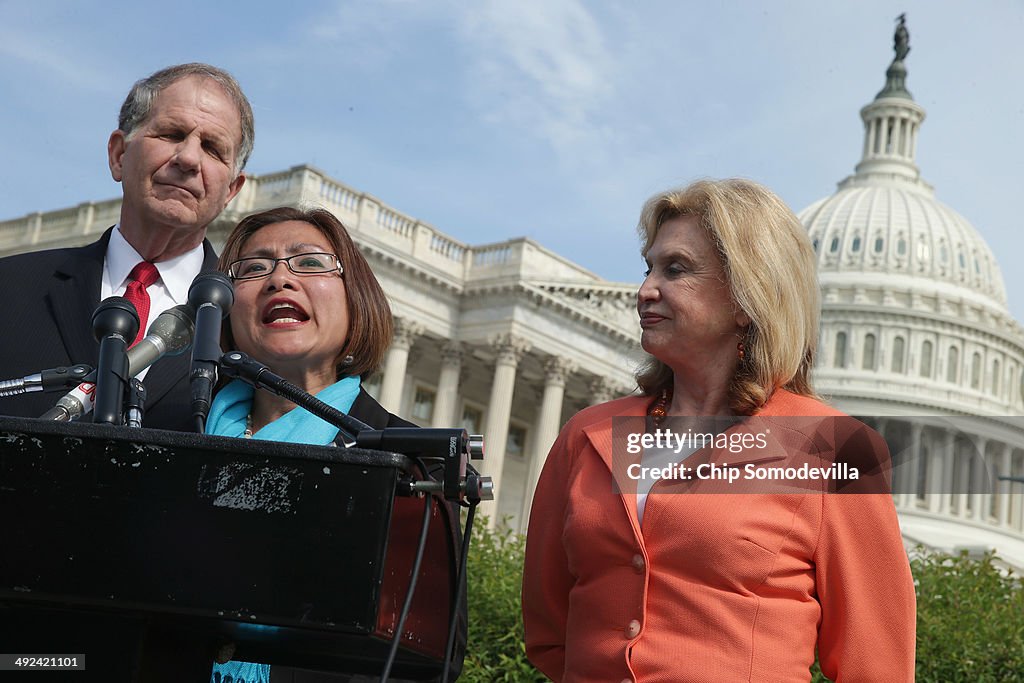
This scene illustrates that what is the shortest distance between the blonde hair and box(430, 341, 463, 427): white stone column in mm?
38868

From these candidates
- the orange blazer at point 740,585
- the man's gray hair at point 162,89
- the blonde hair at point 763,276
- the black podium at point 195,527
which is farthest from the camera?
the man's gray hair at point 162,89

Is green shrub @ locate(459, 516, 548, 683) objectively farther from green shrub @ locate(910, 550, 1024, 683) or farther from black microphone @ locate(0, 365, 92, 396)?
black microphone @ locate(0, 365, 92, 396)

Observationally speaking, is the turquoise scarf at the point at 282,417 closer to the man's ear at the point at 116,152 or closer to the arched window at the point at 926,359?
the man's ear at the point at 116,152

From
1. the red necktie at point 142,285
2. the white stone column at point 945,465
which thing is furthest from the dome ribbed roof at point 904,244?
the red necktie at point 142,285

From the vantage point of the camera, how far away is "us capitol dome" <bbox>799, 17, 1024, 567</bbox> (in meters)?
86.4

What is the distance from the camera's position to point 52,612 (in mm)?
2029

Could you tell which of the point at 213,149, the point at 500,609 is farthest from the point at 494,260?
the point at 213,149

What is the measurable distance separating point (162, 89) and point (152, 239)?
40cm

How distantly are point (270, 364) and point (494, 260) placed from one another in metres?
40.5

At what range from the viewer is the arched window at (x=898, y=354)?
295ft

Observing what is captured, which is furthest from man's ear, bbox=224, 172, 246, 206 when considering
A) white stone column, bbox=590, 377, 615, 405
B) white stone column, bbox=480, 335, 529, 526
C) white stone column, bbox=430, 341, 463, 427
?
white stone column, bbox=590, 377, 615, 405

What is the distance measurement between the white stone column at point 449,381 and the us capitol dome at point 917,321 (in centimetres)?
4166

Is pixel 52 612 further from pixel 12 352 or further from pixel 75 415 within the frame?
pixel 12 352

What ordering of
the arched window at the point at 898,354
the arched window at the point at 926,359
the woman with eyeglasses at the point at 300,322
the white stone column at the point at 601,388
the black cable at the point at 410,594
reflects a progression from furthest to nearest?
1. the arched window at the point at 926,359
2. the arched window at the point at 898,354
3. the white stone column at the point at 601,388
4. the woman with eyeglasses at the point at 300,322
5. the black cable at the point at 410,594
